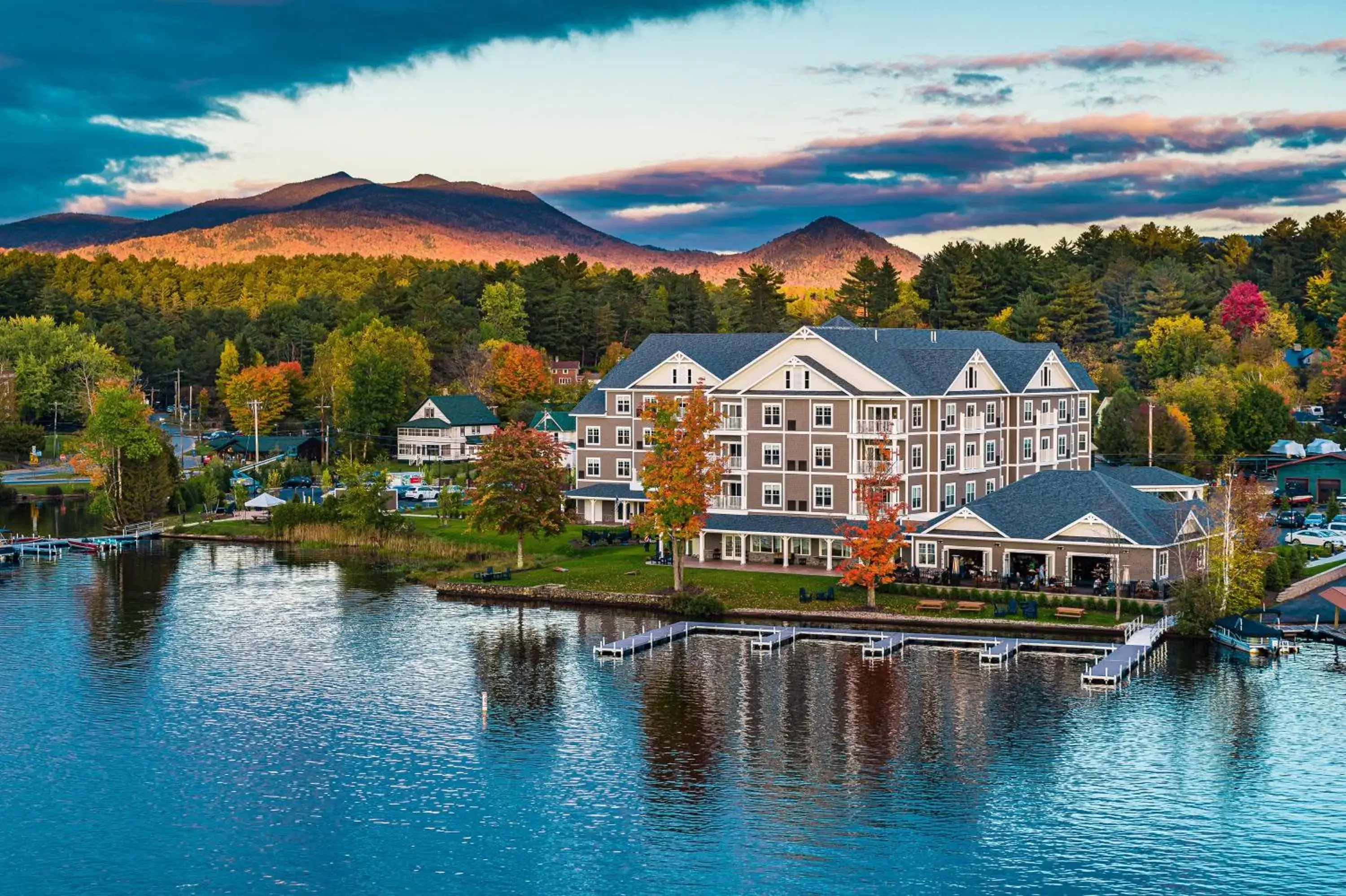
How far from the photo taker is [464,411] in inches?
5896

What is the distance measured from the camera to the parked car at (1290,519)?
95.5 meters

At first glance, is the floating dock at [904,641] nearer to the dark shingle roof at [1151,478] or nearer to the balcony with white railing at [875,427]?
the balcony with white railing at [875,427]

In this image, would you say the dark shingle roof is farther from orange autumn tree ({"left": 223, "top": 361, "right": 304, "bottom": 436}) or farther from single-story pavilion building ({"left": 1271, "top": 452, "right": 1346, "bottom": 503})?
orange autumn tree ({"left": 223, "top": 361, "right": 304, "bottom": 436})

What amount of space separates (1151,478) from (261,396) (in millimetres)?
108695

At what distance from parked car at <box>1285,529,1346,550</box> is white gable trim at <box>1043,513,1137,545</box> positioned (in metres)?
19.1

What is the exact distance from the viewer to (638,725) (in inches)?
2151

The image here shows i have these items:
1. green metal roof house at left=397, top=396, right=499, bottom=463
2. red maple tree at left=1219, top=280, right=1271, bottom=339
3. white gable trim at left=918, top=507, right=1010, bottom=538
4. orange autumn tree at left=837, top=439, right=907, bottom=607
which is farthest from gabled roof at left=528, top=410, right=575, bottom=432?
red maple tree at left=1219, top=280, right=1271, bottom=339

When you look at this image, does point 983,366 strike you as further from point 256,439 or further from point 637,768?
point 256,439

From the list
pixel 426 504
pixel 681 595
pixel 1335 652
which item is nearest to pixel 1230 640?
pixel 1335 652

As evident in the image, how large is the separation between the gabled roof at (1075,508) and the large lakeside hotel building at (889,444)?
0.12m

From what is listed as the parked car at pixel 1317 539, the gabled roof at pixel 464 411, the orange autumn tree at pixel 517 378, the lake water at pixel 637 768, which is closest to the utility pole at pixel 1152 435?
the parked car at pixel 1317 539

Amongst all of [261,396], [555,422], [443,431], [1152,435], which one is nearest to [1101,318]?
[1152,435]

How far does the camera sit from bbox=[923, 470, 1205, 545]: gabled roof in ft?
245

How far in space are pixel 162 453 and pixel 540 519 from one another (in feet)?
146
